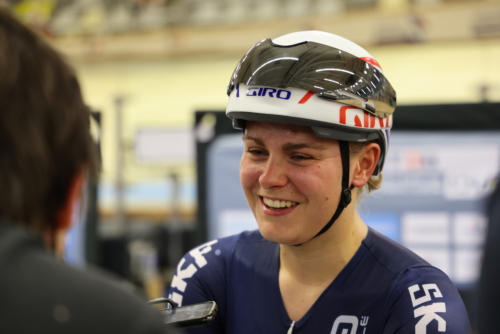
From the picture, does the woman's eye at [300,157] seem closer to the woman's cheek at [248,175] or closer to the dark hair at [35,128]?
the woman's cheek at [248,175]

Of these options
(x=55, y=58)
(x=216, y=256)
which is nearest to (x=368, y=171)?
(x=216, y=256)

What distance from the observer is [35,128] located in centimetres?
70

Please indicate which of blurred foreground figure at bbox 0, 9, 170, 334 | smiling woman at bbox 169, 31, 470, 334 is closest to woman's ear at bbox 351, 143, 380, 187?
smiling woman at bbox 169, 31, 470, 334

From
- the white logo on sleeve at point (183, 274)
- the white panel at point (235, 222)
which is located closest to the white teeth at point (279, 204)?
the white logo on sleeve at point (183, 274)

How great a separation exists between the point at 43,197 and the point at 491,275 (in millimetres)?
978

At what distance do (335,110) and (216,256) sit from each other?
0.63m

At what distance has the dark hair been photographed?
693 millimetres

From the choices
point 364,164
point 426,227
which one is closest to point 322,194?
point 364,164

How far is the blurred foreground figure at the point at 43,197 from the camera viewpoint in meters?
0.62

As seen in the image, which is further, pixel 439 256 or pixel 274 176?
pixel 439 256

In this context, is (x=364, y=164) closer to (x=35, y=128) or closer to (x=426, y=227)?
(x=35, y=128)

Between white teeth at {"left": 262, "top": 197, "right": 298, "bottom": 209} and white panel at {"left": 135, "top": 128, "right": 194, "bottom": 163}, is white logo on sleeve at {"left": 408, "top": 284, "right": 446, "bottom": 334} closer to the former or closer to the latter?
white teeth at {"left": 262, "top": 197, "right": 298, "bottom": 209}

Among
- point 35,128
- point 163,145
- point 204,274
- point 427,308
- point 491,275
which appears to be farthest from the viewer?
point 163,145

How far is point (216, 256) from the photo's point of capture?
5.70 feet
